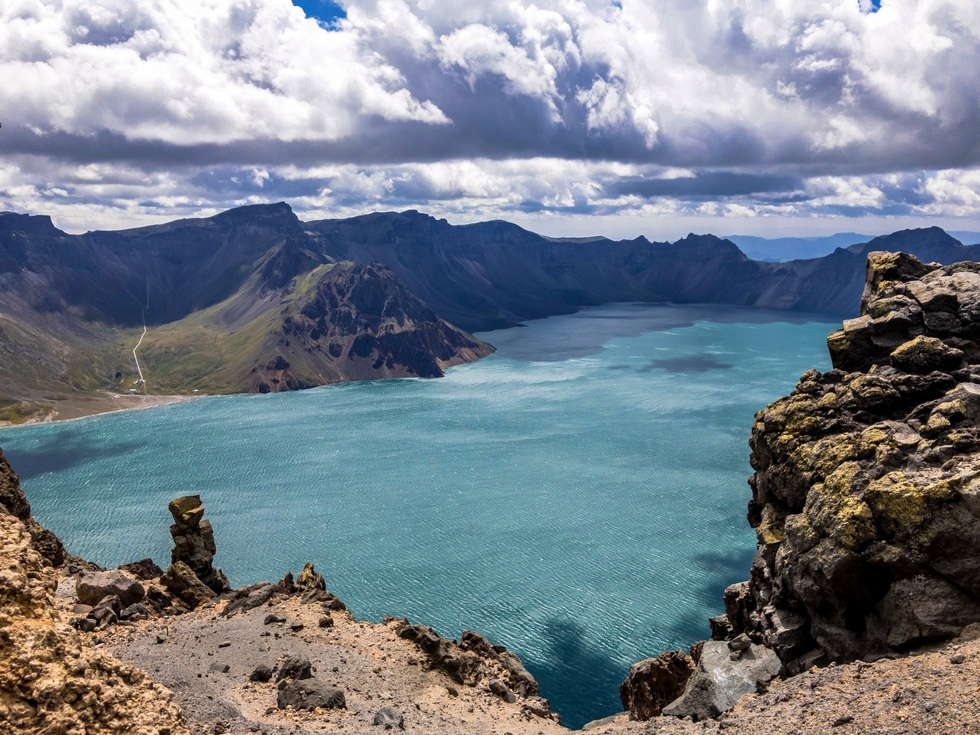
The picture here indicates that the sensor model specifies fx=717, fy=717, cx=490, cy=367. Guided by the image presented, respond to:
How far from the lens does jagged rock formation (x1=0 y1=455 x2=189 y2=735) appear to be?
19406 mm

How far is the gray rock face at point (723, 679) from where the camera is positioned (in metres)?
38.4

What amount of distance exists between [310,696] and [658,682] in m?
25.1

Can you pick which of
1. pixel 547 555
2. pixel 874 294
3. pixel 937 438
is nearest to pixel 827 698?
pixel 937 438

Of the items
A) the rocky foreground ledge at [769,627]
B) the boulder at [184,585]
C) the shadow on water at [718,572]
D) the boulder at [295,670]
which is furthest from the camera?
the shadow on water at [718,572]

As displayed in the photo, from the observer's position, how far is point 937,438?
39000mm

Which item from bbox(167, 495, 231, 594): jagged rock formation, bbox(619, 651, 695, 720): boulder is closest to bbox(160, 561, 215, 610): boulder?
→ bbox(167, 495, 231, 594): jagged rock formation

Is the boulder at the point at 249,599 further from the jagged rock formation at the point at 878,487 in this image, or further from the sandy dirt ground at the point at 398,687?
the jagged rock formation at the point at 878,487

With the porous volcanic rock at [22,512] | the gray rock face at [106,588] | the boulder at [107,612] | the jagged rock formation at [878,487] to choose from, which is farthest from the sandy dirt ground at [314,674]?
the jagged rock formation at [878,487]

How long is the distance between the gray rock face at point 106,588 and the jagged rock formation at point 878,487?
44.9m

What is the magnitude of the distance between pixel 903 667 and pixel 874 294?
30.5 meters

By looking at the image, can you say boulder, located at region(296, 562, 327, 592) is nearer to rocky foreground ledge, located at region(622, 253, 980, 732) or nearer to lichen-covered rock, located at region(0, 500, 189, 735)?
rocky foreground ledge, located at region(622, 253, 980, 732)

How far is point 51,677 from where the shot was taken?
65.8ft

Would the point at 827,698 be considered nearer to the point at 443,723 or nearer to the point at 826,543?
the point at 826,543

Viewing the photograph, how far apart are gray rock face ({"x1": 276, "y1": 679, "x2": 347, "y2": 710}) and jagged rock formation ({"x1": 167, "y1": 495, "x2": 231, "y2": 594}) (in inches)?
1178
